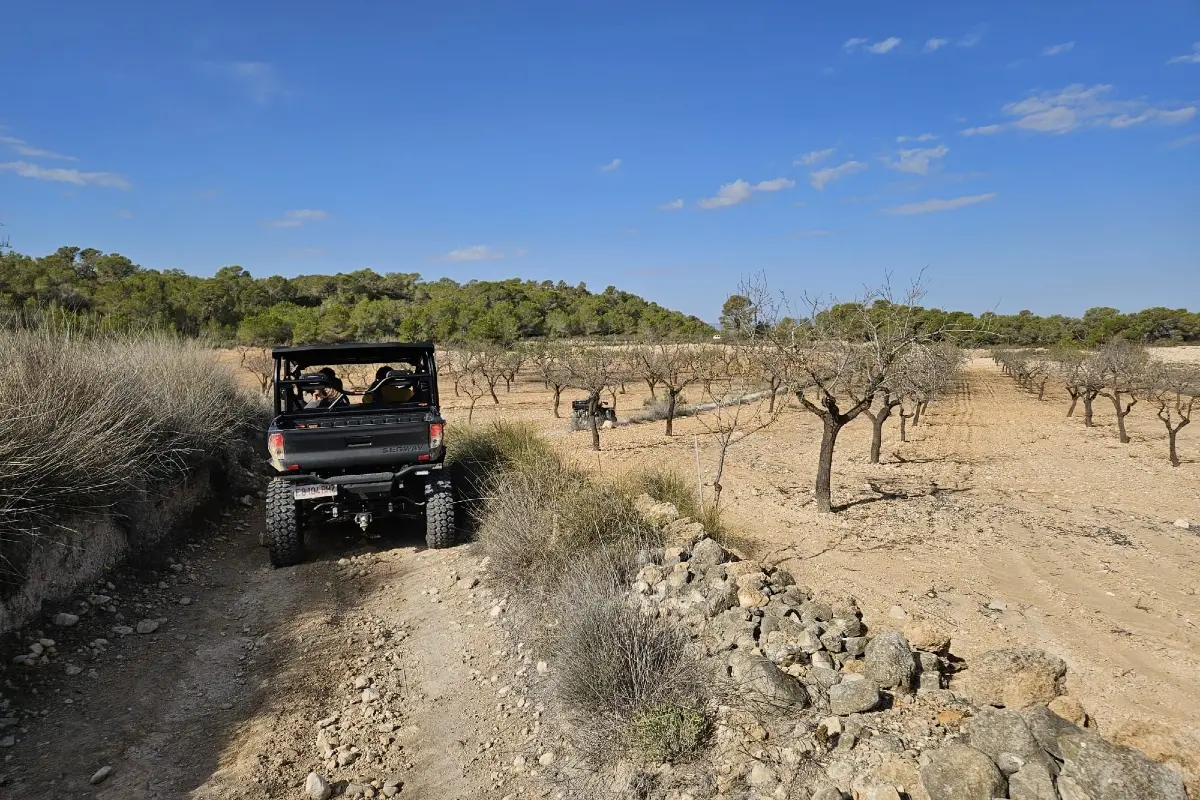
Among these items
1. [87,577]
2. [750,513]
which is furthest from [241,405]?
[750,513]

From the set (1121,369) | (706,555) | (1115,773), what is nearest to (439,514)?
(706,555)

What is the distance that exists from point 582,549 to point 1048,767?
3520 mm

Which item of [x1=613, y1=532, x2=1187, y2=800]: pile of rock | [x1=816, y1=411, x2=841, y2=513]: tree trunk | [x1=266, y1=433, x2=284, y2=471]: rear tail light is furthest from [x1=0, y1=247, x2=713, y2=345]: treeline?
[x1=613, y1=532, x2=1187, y2=800]: pile of rock

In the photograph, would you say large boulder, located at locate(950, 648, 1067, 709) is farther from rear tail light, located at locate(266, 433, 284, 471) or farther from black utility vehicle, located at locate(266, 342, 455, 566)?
rear tail light, located at locate(266, 433, 284, 471)

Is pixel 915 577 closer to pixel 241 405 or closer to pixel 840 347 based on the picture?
pixel 840 347

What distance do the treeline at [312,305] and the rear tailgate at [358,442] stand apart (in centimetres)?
1968

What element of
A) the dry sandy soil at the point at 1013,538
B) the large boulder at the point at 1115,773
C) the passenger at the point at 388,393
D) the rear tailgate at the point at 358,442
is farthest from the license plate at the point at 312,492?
the large boulder at the point at 1115,773

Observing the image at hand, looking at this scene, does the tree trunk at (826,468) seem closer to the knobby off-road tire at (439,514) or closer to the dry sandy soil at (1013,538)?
the dry sandy soil at (1013,538)

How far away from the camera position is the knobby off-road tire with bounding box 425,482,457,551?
23.1ft

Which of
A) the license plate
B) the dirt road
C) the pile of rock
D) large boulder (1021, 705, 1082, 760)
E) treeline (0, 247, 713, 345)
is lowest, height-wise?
the dirt road

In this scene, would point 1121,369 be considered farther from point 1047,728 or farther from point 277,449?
point 277,449

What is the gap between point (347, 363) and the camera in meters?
8.00

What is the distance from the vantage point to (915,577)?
23.5 ft

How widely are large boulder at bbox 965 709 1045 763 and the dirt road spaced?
7.51 feet
